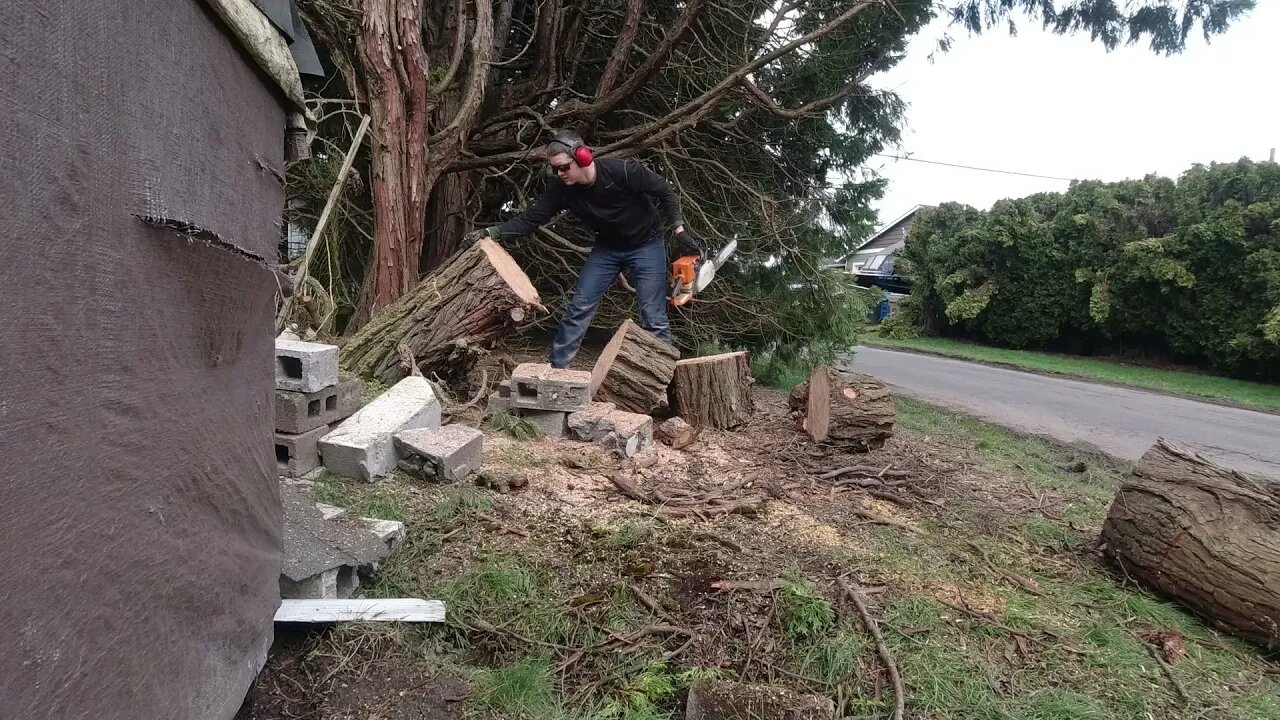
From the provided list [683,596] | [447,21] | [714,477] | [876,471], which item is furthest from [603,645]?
[447,21]

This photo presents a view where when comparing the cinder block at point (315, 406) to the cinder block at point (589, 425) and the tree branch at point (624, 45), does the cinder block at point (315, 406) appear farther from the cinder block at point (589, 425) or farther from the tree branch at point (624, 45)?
the tree branch at point (624, 45)

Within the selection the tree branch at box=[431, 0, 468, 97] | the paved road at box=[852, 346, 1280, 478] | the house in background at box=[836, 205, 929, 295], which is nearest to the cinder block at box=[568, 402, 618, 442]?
→ the tree branch at box=[431, 0, 468, 97]

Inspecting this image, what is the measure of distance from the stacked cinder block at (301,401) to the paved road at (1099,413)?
20.8 feet

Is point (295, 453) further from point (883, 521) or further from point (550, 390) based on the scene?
point (883, 521)

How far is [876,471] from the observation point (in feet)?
13.4

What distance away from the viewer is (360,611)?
2115mm

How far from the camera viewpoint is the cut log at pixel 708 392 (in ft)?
15.8

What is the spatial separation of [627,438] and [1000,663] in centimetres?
221

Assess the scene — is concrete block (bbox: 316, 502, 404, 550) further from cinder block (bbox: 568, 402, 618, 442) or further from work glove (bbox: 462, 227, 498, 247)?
work glove (bbox: 462, 227, 498, 247)

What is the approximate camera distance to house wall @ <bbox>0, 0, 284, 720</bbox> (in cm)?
85

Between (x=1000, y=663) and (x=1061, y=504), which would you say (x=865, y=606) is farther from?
(x=1061, y=504)

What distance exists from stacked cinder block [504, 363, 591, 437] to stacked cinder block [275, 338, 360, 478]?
117 cm

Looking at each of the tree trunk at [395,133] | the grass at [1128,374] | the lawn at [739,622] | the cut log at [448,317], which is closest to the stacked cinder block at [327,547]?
the lawn at [739,622]

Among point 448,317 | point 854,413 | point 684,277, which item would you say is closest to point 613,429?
point 448,317
